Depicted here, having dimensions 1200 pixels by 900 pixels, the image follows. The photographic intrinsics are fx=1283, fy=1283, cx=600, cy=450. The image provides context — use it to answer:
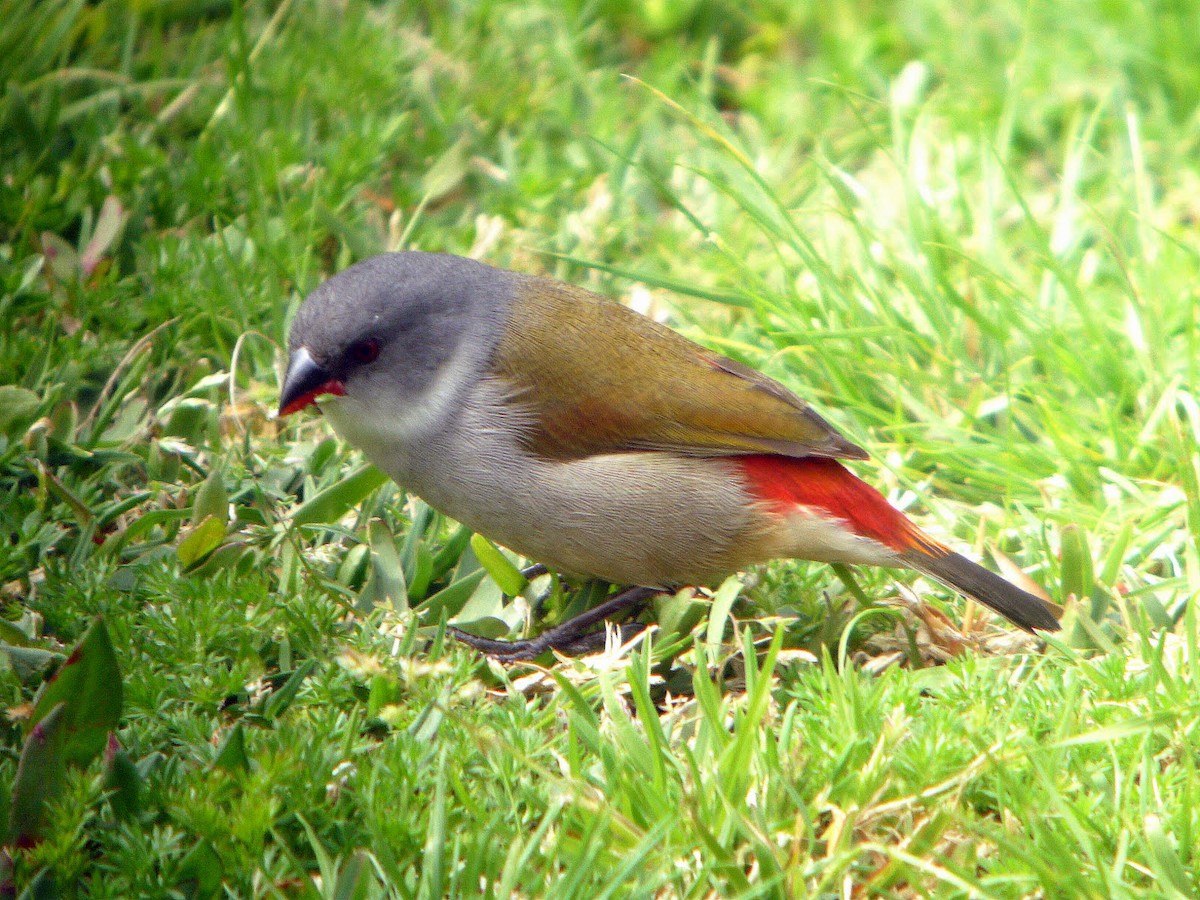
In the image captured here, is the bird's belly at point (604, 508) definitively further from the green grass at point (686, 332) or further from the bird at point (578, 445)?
the green grass at point (686, 332)

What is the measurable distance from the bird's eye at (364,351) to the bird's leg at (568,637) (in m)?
0.77

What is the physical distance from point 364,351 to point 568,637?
0.97m

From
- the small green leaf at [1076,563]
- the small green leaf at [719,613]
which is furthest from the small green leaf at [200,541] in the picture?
the small green leaf at [1076,563]

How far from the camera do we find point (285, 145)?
16.1 feet

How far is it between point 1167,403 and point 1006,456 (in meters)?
0.49

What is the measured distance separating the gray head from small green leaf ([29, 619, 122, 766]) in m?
0.92

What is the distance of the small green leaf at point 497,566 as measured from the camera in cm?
361

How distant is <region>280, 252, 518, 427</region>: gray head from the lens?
11.2 feet

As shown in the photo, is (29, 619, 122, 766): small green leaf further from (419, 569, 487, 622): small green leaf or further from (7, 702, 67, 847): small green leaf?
(419, 569, 487, 622): small green leaf

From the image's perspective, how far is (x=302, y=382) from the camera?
3420mm

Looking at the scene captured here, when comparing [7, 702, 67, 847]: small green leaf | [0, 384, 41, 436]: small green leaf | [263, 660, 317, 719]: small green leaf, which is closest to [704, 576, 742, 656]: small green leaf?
[263, 660, 317, 719]: small green leaf

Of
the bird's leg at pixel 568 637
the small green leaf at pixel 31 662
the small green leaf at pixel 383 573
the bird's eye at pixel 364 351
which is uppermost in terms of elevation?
the bird's eye at pixel 364 351

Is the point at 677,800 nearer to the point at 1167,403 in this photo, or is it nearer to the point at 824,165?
the point at 1167,403

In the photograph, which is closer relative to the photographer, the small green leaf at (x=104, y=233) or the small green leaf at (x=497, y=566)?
the small green leaf at (x=497, y=566)
